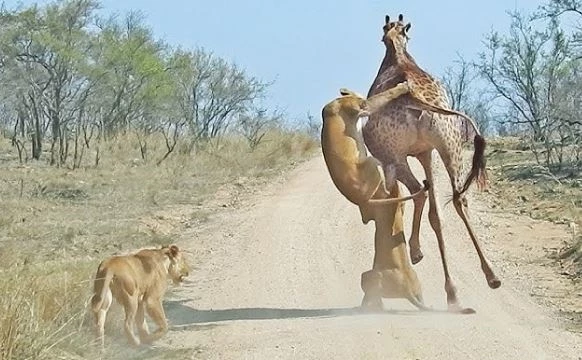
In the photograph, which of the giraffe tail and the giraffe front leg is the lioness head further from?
the giraffe tail

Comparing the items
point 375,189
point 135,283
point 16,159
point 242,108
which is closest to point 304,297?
point 375,189

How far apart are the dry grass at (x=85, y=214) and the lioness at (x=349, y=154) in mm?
2094

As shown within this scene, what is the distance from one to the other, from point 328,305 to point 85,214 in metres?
9.61

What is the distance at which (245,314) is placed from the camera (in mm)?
10008

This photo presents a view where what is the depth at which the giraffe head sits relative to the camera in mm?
10398

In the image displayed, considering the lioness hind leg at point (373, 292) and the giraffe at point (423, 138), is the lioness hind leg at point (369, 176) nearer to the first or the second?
the giraffe at point (423, 138)

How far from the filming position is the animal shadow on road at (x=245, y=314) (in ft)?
32.1

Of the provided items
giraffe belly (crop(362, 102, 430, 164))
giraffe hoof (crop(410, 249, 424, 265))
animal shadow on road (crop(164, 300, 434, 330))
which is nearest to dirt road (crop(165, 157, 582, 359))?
animal shadow on road (crop(164, 300, 434, 330))

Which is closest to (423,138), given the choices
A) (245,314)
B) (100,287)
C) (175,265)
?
(245,314)

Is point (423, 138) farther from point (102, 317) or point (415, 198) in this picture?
point (102, 317)

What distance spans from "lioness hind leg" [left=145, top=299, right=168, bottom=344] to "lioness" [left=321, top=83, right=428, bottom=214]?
187 cm

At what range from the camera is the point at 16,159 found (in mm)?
31797

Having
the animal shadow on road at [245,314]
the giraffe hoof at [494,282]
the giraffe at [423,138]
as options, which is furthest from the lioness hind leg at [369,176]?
the giraffe hoof at [494,282]

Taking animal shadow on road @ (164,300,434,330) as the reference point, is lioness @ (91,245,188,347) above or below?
above
